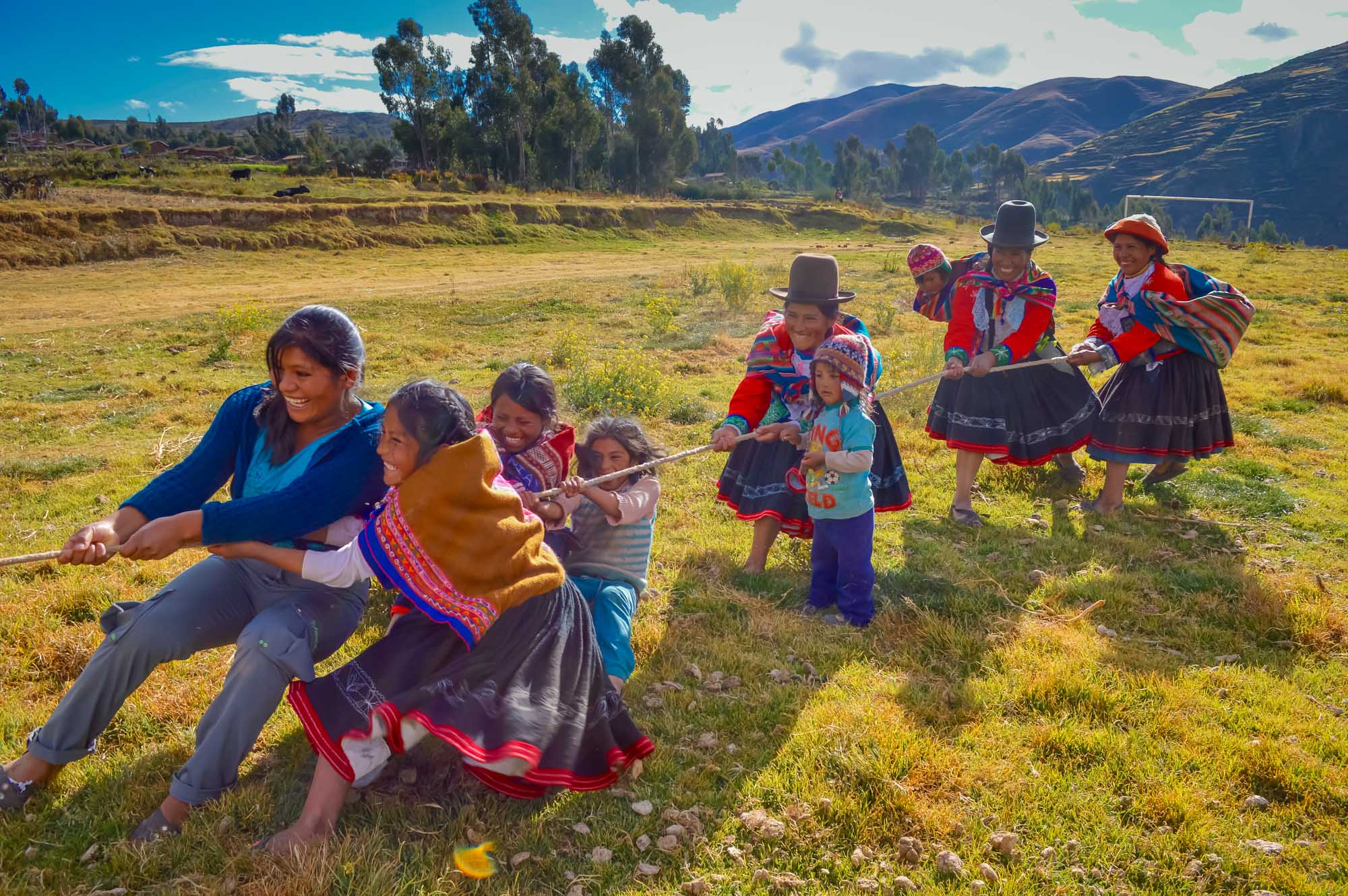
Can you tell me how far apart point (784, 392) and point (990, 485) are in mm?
3250

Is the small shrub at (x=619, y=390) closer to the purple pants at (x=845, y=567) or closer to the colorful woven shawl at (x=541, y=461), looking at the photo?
the purple pants at (x=845, y=567)

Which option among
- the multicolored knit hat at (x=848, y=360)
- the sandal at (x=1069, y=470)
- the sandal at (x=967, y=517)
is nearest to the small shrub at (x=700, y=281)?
the sandal at (x=1069, y=470)

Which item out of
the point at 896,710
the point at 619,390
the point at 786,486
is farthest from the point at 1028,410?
the point at 619,390

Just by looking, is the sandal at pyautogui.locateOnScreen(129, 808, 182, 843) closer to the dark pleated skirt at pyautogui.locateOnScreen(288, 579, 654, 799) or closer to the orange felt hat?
the dark pleated skirt at pyautogui.locateOnScreen(288, 579, 654, 799)

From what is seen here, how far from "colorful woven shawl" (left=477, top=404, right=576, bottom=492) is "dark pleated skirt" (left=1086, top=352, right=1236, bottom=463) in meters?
4.69

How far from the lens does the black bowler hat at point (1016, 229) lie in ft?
20.0

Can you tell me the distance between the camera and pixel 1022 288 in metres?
6.31

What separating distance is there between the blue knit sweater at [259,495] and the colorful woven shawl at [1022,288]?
4.72 m

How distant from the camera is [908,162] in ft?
465

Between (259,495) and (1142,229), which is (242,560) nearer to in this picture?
(259,495)

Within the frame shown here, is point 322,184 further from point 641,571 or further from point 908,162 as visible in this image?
point 908,162

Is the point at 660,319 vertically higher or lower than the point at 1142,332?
lower

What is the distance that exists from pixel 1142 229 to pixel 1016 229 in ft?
2.82

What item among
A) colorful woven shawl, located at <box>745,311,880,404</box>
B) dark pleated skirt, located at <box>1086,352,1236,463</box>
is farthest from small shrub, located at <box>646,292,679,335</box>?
colorful woven shawl, located at <box>745,311,880,404</box>
